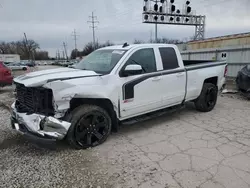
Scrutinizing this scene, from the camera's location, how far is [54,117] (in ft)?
11.3

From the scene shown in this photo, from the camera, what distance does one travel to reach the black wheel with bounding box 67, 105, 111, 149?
3.61 meters

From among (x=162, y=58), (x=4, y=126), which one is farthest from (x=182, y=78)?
(x=4, y=126)

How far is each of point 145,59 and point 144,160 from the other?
2.13 m

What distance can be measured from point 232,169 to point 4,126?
4841 mm

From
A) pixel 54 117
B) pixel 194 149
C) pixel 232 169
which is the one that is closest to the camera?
pixel 232 169

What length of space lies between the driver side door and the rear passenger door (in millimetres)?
199

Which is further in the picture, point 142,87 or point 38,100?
point 142,87

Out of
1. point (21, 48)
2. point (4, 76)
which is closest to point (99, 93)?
point (4, 76)

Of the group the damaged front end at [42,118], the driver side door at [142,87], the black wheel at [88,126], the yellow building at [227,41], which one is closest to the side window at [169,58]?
the driver side door at [142,87]

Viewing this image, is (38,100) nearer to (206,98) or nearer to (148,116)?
(148,116)

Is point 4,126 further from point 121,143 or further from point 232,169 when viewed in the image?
point 232,169

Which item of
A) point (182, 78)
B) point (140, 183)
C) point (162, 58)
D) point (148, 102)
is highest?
point (162, 58)

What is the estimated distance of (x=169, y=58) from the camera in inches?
194

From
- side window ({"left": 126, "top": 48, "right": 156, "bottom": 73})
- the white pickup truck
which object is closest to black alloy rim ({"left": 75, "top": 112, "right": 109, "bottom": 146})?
the white pickup truck
